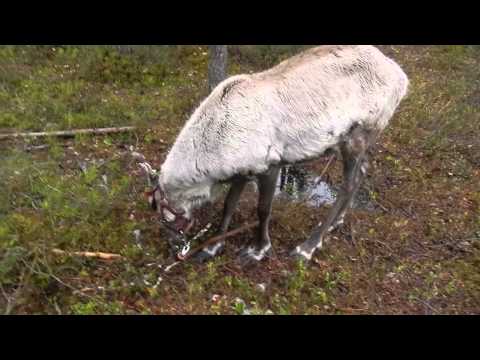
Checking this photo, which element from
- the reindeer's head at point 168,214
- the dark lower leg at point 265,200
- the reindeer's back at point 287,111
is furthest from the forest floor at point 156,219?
the reindeer's back at point 287,111

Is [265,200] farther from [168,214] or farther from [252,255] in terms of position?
[168,214]

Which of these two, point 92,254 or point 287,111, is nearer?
point 287,111

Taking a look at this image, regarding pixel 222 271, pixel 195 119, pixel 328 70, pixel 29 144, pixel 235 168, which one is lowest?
pixel 222 271

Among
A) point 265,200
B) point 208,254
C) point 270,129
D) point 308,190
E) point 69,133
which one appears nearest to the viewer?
point 270,129

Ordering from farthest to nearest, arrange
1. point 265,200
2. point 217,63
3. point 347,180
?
point 217,63 → point 347,180 → point 265,200

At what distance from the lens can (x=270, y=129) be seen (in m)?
4.37

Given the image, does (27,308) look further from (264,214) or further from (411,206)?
(411,206)

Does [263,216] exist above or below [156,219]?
above

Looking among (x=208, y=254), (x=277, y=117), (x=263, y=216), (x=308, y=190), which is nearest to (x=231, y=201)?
(x=263, y=216)

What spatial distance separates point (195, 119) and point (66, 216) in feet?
5.89

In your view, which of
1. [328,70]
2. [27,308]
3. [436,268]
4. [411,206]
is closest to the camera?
[27,308]

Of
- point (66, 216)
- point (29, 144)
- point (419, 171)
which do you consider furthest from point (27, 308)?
point (419, 171)

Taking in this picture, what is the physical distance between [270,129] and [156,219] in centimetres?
172

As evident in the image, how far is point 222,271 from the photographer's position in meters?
4.73
